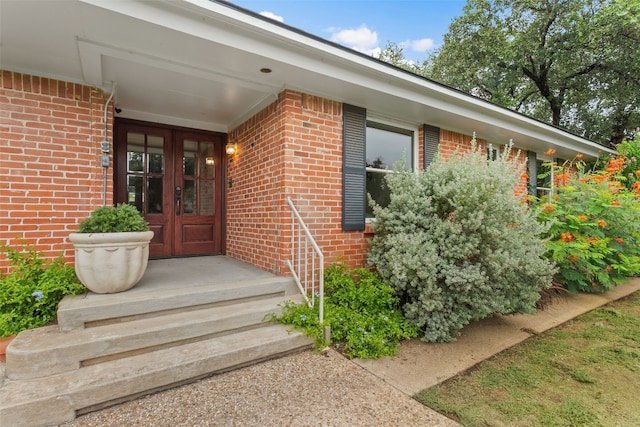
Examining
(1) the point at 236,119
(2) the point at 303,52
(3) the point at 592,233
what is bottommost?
(3) the point at 592,233

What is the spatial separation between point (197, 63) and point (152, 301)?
2188 mm

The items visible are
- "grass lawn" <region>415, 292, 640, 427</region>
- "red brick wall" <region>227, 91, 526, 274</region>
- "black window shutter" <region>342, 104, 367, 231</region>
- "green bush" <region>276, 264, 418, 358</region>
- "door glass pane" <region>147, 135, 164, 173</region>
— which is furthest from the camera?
"door glass pane" <region>147, 135, 164, 173</region>

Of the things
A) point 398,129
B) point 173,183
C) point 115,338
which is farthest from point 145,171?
point 398,129

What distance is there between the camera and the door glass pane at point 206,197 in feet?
15.8

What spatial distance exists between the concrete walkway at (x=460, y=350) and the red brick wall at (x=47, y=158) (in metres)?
3.23

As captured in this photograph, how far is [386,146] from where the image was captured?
4.47 meters

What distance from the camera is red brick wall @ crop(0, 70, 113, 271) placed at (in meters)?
2.87

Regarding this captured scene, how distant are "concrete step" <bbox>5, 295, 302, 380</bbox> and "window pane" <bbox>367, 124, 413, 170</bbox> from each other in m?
2.58

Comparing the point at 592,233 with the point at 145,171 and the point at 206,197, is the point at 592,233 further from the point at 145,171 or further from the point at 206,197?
the point at 145,171

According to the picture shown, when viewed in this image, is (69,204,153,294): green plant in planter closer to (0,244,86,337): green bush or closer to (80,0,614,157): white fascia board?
(0,244,86,337): green bush

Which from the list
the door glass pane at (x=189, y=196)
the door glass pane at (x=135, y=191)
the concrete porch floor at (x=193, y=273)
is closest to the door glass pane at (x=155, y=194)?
the door glass pane at (x=135, y=191)

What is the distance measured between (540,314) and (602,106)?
10.7 metres

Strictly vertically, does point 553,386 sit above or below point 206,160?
below

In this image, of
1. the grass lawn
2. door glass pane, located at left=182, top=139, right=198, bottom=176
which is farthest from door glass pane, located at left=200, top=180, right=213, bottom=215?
the grass lawn
